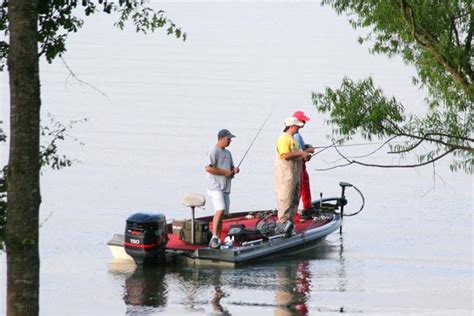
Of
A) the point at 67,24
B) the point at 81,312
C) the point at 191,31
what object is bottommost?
the point at 81,312

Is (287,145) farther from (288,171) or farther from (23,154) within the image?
(23,154)

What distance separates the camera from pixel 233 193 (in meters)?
23.3

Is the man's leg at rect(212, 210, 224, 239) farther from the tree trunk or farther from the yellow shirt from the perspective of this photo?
the tree trunk

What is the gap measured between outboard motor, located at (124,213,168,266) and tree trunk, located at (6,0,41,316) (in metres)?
7.43

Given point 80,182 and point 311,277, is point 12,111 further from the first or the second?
point 80,182

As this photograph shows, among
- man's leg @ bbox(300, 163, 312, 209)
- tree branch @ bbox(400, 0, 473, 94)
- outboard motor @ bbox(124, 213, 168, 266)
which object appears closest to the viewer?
tree branch @ bbox(400, 0, 473, 94)

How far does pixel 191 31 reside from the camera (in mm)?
62062

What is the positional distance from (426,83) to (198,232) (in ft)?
11.6

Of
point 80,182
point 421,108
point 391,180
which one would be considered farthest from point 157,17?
point 421,108

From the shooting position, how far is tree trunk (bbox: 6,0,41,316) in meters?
6.83

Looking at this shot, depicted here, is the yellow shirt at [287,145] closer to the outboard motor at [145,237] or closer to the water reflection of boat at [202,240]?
the water reflection of boat at [202,240]

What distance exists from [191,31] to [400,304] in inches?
1940

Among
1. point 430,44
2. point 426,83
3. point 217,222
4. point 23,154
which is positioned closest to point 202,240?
point 217,222

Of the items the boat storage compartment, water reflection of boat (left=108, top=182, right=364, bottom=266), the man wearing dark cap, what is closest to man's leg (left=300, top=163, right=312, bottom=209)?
water reflection of boat (left=108, top=182, right=364, bottom=266)
